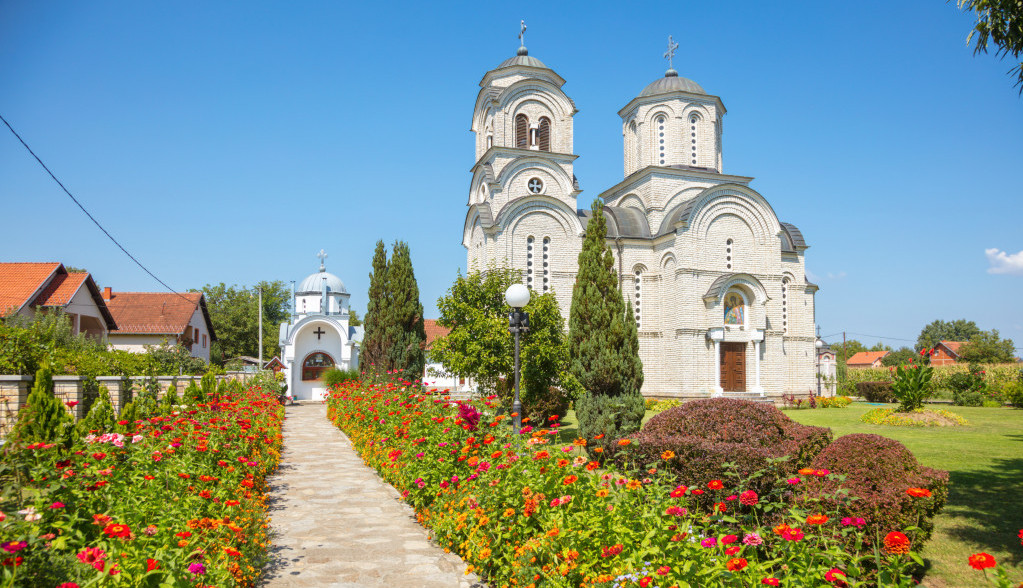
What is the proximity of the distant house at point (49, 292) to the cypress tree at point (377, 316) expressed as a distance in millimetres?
9602

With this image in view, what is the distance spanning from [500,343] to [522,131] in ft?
51.9

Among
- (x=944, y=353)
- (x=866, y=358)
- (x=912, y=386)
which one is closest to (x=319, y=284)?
(x=912, y=386)

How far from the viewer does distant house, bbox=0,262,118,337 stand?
20703 mm

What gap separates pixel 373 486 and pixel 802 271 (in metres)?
26.3

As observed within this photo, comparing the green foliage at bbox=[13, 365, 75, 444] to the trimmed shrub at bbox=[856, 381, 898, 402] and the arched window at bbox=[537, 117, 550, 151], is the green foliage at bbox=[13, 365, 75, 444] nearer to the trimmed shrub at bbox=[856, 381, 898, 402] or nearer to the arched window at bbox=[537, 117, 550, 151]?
the arched window at bbox=[537, 117, 550, 151]

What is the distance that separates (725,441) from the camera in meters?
6.59

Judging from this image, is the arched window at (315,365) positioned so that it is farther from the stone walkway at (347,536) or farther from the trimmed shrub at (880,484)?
the trimmed shrub at (880,484)

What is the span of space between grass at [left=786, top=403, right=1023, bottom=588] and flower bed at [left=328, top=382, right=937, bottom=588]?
57 centimetres

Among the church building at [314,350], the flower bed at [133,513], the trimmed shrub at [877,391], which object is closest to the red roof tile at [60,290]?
the church building at [314,350]

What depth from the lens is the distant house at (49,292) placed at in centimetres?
2070

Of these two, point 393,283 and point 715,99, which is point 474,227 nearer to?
point 393,283

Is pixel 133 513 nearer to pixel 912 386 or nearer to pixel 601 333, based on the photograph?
pixel 601 333

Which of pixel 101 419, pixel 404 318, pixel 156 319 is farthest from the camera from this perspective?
pixel 156 319

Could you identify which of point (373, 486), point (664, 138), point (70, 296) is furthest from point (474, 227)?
point (373, 486)
